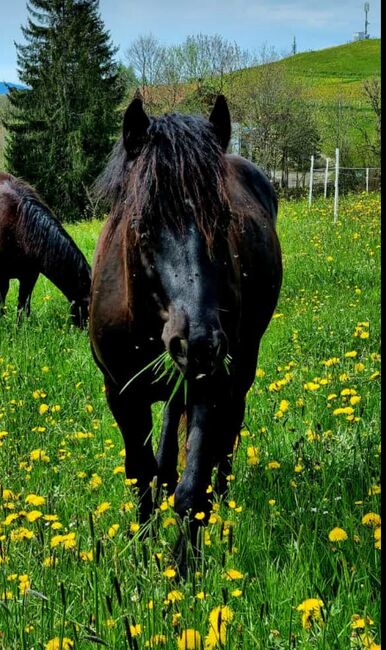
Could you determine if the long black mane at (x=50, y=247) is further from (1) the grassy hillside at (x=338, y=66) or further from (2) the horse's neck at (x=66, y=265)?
(1) the grassy hillside at (x=338, y=66)

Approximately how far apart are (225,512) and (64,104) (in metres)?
36.9

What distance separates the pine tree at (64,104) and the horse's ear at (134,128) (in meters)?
A: 33.1

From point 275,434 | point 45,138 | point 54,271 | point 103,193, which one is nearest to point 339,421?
point 275,434

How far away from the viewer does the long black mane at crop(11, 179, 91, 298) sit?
932 centimetres

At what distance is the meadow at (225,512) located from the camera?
6.24 ft

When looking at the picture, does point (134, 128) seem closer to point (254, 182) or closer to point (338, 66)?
point (254, 182)

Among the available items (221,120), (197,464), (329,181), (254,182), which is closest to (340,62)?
(329,181)

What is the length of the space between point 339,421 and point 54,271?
19.0ft

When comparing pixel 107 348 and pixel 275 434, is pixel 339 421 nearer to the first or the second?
pixel 275 434

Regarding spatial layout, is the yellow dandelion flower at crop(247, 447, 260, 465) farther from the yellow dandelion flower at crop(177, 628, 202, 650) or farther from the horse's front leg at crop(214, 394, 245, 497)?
the yellow dandelion flower at crop(177, 628, 202, 650)

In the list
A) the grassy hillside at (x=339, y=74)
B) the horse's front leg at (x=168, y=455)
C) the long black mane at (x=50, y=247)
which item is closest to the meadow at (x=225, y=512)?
the horse's front leg at (x=168, y=455)

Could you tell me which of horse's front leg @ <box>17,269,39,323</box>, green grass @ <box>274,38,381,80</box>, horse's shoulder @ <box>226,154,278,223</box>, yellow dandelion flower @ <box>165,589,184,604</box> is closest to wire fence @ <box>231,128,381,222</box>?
horse's front leg @ <box>17,269,39,323</box>

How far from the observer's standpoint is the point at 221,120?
10.7 ft

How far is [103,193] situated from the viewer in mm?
3285
